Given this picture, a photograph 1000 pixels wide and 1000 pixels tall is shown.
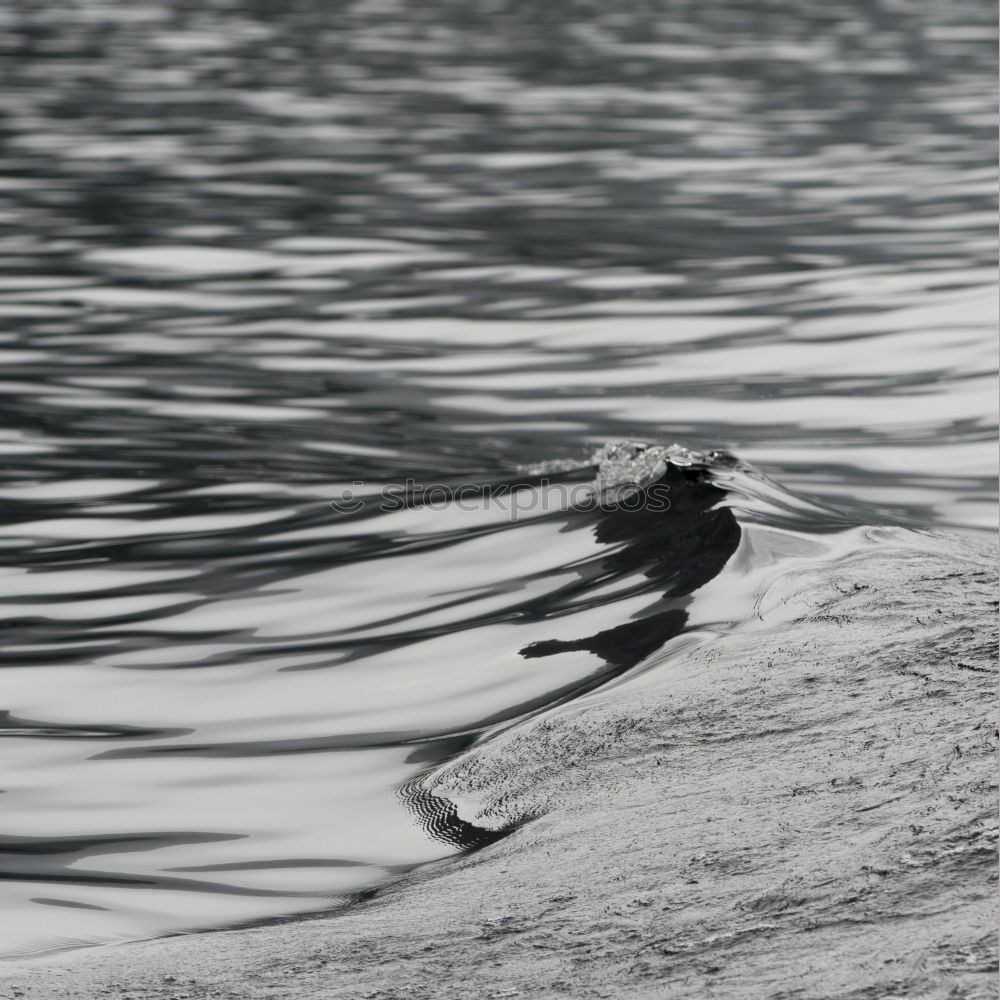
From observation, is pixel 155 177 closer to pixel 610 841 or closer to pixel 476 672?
pixel 476 672

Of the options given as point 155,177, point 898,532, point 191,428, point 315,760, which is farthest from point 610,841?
point 155,177

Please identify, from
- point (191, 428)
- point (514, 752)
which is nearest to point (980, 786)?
point (514, 752)

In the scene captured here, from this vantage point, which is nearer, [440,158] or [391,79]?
[440,158]

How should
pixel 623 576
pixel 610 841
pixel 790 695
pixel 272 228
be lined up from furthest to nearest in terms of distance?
Result: 1. pixel 272 228
2. pixel 623 576
3. pixel 790 695
4. pixel 610 841

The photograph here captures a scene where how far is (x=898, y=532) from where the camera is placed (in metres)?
4.51

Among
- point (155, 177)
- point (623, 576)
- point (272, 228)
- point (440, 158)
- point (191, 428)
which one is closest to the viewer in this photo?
point (623, 576)

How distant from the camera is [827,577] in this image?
4.07m

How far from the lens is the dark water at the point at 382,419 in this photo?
3.44 m

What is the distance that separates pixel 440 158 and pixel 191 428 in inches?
270

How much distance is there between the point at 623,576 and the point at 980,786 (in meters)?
1.83

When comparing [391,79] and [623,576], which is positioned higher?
[391,79]

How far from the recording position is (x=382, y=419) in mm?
6270

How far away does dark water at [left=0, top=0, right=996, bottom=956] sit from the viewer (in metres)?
3.44

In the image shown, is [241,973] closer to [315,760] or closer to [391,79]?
[315,760]
